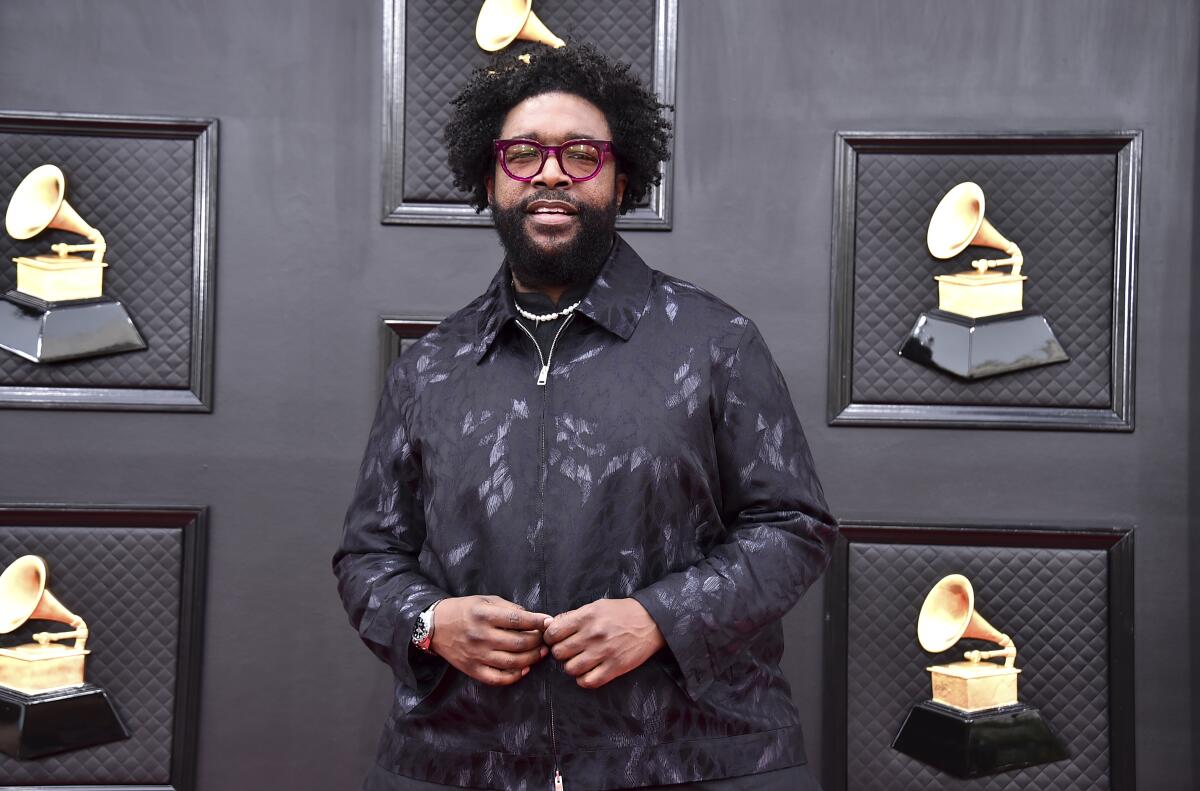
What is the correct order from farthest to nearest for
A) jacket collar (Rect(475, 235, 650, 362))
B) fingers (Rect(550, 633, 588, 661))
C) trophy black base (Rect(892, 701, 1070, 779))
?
trophy black base (Rect(892, 701, 1070, 779)) < jacket collar (Rect(475, 235, 650, 362)) < fingers (Rect(550, 633, 588, 661))

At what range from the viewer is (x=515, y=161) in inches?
73.5

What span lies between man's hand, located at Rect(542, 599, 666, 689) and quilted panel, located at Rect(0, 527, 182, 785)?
1457 millimetres

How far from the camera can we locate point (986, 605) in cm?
269

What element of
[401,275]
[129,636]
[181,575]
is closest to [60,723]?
[129,636]

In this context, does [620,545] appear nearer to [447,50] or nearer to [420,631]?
[420,631]

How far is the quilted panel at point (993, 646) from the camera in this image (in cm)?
267

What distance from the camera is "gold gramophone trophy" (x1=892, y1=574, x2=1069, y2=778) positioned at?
2.64 m

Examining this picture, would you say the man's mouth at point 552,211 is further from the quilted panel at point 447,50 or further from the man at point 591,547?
the quilted panel at point 447,50

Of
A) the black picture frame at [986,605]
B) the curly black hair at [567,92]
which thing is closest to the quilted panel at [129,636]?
the curly black hair at [567,92]

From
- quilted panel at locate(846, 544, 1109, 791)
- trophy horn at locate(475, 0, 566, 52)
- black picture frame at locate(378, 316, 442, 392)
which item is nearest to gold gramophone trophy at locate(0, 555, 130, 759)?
black picture frame at locate(378, 316, 442, 392)

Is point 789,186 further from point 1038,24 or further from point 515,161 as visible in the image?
point 515,161

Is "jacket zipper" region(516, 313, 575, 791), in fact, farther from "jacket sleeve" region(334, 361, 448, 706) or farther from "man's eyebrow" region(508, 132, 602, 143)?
"man's eyebrow" region(508, 132, 602, 143)

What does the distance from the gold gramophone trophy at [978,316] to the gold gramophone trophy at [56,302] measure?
1.74 metres

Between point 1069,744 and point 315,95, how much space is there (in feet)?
7.04
